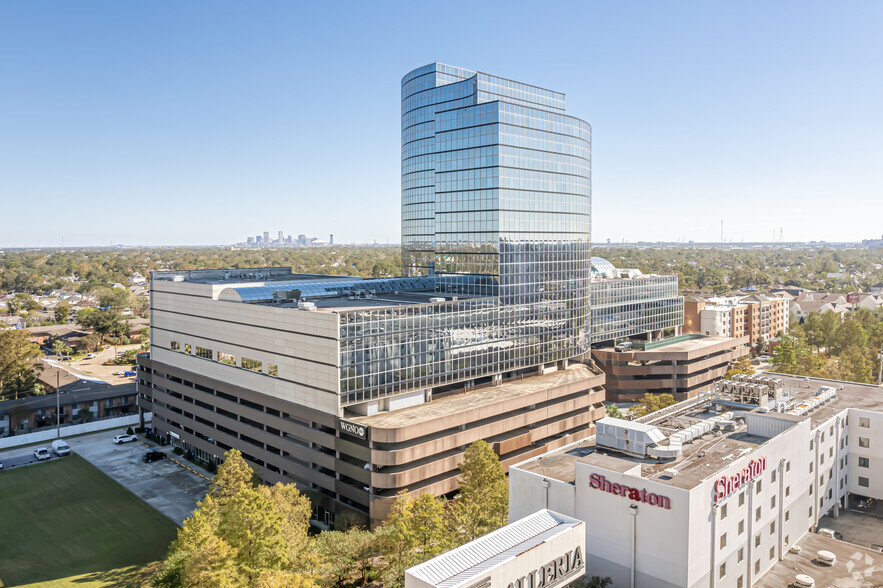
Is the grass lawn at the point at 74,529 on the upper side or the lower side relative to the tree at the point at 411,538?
lower

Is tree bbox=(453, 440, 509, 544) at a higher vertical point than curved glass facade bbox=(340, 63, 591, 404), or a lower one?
lower

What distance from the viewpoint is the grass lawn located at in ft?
180

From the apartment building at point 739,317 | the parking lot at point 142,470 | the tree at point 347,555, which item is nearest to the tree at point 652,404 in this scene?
the tree at point 347,555

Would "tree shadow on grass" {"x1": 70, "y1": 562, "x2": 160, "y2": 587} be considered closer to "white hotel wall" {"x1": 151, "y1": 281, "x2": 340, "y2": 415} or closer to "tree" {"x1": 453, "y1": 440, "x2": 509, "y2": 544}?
"white hotel wall" {"x1": 151, "y1": 281, "x2": 340, "y2": 415}

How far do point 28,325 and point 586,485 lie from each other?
634 ft

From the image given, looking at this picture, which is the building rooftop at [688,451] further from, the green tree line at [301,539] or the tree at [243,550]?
the tree at [243,550]

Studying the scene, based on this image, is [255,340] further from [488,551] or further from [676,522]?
[676,522]

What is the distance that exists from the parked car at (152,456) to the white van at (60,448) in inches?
492

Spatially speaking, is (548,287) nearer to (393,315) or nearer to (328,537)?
(393,315)

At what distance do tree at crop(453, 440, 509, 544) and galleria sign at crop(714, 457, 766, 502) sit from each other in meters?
17.8

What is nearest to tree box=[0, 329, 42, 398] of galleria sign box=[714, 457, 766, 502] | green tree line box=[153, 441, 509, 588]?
green tree line box=[153, 441, 509, 588]

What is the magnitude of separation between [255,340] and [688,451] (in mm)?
49216

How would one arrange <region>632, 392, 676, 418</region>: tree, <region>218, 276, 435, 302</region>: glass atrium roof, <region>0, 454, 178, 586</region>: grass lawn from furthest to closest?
1. <region>632, 392, 676, 418</region>: tree
2. <region>218, 276, 435, 302</region>: glass atrium roof
3. <region>0, 454, 178, 586</region>: grass lawn

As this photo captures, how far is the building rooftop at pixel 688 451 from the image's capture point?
43656 mm
